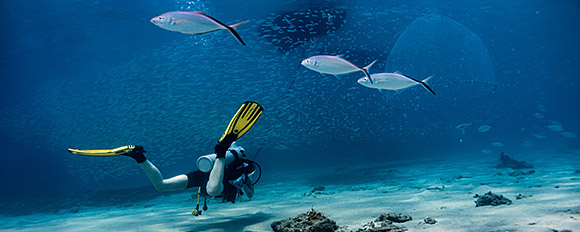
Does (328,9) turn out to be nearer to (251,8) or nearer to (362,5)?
(362,5)

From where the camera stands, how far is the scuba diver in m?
3.86

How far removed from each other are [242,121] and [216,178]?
0.93 metres

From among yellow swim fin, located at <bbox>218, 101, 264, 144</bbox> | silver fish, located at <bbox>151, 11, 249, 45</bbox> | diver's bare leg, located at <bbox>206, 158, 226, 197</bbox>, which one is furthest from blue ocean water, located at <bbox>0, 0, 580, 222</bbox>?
silver fish, located at <bbox>151, 11, 249, 45</bbox>

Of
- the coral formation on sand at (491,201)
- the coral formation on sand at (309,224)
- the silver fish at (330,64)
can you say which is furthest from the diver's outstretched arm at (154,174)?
the coral formation on sand at (491,201)

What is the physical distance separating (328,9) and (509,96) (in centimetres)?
12219

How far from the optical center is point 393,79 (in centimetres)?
393

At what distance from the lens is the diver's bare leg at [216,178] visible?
379 centimetres

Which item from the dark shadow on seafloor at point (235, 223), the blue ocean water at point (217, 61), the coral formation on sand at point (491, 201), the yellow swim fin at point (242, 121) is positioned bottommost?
the coral formation on sand at point (491, 201)

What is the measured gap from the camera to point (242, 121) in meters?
4.16

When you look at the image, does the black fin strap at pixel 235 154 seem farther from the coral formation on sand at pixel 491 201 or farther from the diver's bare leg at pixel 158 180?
the coral formation on sand at pixel 491 201

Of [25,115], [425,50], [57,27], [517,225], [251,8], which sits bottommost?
[517,225]

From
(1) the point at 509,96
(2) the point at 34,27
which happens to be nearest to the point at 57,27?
(2) the point at 34,27

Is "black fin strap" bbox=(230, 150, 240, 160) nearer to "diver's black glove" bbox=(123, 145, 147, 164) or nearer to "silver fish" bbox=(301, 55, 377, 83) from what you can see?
"diver's black glove" bbox=(123, 145, 147, 164)

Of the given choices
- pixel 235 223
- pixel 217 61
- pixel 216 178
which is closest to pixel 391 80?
pixel 216 178
